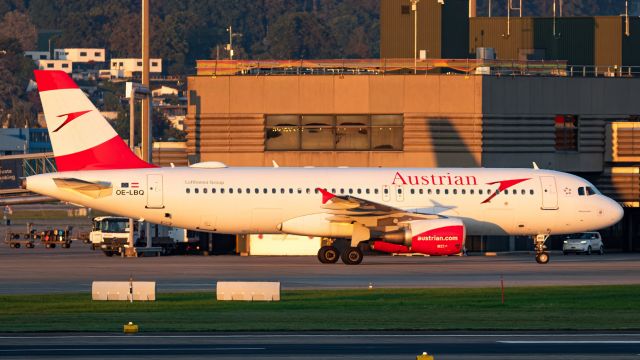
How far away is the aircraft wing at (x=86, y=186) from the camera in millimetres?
49969

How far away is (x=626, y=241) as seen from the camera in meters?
66.2

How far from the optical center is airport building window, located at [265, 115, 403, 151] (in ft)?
208

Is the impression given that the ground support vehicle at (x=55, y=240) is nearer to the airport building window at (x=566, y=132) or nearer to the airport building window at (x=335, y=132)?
the airport building window at (x=335, y=132)

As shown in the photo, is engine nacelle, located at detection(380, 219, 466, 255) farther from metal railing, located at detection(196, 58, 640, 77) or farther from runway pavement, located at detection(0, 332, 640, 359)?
runway pavement, located at detection(0, 332, 640, 359)

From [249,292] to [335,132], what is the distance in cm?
2788

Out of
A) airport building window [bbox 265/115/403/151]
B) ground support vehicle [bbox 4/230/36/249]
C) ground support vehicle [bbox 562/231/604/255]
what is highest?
airport building window [bbox 265/115/403/151]

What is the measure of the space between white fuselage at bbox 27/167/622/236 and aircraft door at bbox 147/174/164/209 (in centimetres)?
4

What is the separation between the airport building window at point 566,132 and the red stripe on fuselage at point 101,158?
21694mm

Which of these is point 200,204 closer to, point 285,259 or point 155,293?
point 285,259

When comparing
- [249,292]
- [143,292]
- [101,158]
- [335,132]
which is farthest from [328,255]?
[143,292]

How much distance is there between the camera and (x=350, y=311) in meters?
33.8

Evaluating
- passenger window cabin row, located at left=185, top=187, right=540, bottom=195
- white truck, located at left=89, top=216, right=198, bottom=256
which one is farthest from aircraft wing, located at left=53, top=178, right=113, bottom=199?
white truck, located at left=89, top=216, right=198, bottom=256

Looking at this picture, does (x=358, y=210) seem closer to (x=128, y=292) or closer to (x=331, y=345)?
(x=128, y=292)

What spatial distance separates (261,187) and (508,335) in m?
23.6
